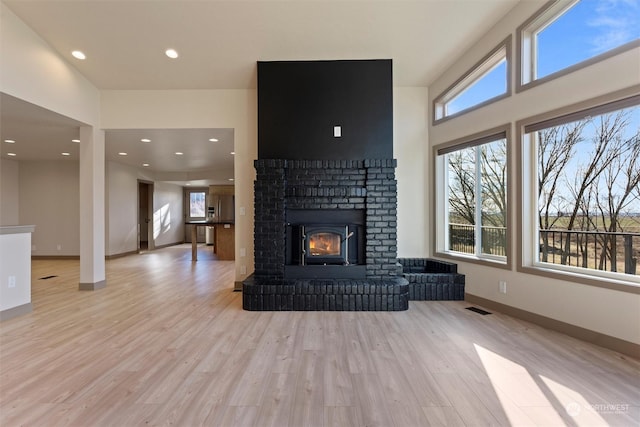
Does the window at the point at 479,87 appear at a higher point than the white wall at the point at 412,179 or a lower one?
higher

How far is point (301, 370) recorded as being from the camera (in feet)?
6.80

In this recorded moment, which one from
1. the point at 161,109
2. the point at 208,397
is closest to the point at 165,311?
the point at 208,397

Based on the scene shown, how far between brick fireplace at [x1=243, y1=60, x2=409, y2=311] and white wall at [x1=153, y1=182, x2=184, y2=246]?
24.3 feet

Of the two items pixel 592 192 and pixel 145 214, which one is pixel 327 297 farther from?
pixel 145 214

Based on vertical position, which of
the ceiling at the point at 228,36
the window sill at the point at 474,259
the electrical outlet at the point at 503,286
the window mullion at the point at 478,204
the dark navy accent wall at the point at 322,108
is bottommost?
the electrical outlet at the point at 503,286

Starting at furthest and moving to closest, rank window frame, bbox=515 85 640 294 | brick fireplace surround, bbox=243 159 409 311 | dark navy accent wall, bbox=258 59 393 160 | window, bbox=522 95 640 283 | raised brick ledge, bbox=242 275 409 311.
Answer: dark navy accent wall, bbox=258 59 393 160 < brick fireplace surround, bbox=243 159 409 311 < raised brick ledge, bbox=242 275 409 311 < window frame, bbox=515 85 640 294 < window, bbox=522 95 640 283

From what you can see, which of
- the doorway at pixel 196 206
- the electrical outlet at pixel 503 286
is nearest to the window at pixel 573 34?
the electrical outlet at pixel 503 286

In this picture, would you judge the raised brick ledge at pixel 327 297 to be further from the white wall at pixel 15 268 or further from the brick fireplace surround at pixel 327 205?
the white wall at pixel 15 268

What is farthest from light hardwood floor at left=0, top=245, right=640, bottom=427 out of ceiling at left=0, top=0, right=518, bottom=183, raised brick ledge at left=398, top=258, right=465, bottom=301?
ceiling at left=0, top=0, right=518, bottom=183

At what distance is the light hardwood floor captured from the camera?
5.31 ft

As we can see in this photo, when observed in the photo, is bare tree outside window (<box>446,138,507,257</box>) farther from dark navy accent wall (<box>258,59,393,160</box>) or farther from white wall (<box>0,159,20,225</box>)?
white wall (<box>0,159,20,225</box>)

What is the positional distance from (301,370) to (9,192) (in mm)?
9048

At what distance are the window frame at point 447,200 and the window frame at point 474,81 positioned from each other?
1.16 feet

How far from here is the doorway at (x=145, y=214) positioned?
923cm
